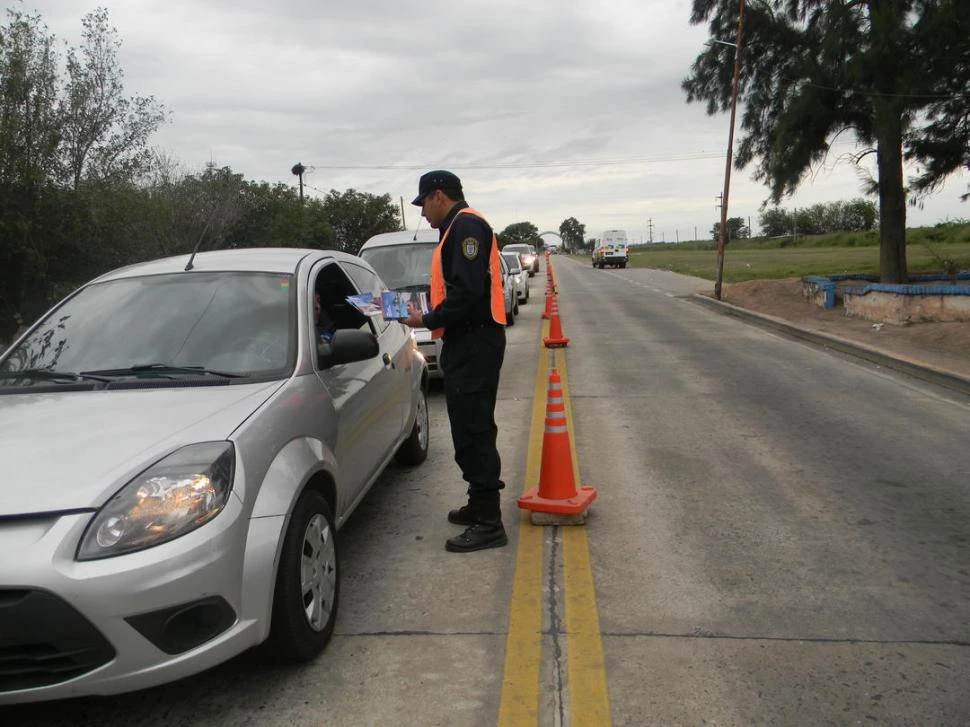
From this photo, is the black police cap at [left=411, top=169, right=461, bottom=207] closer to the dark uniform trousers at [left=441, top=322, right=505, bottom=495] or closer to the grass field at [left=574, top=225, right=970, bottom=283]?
the dark uniform trousers at [left=441, top=322, right=505, bottom=495]

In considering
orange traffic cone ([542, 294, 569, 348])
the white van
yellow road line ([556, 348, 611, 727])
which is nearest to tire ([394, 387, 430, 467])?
yellow road line ([556, 348, 611, 727])

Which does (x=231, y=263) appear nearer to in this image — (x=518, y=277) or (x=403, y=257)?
(x=403, y=257)

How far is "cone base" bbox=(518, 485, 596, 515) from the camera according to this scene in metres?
5.14

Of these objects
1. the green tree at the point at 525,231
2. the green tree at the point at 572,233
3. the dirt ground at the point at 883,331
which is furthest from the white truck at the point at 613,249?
the green tree at the point at 572,233

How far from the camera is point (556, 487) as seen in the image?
527 cm

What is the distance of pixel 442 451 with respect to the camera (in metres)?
7.21

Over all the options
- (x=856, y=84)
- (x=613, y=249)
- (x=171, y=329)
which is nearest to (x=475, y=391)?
(x=171, y=329)

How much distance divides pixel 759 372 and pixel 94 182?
1297 cm

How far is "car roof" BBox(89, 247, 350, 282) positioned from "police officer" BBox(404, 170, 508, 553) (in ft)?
2.46

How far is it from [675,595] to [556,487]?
1.27 meters

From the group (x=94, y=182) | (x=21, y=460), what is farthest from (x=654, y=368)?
(x=94, y=182)

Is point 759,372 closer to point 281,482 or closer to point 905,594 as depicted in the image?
point 905,594

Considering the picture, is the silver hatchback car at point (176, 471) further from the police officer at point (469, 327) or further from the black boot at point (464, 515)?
the black boot at point (464, 515)

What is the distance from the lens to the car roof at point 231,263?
4645 millimetres
